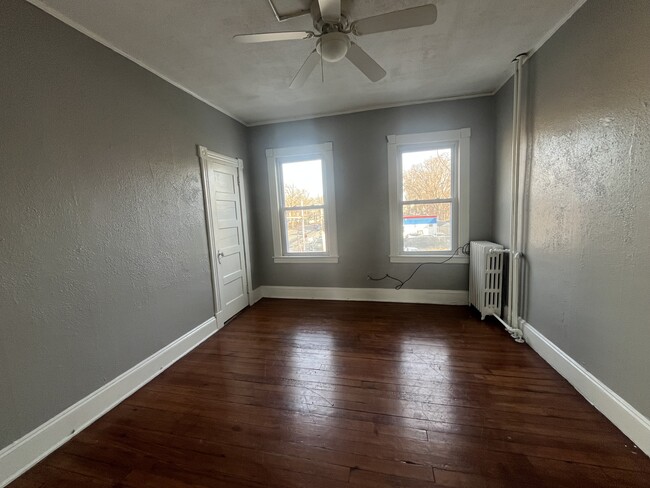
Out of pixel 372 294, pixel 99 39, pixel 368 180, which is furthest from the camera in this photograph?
pixel 372 294

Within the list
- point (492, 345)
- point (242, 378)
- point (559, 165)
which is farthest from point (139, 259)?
point (559, 165)

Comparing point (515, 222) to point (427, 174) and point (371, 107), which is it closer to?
point (427, 174)

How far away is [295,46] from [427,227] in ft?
8.33

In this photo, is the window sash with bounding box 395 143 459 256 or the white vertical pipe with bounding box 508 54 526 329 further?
the window sash with bounding box 395 143 459 256

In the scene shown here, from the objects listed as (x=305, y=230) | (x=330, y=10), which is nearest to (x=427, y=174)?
(x=305, y=230)

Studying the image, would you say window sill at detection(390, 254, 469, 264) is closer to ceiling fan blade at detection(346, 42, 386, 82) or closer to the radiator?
the radiator

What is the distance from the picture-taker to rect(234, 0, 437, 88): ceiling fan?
4.68 ft

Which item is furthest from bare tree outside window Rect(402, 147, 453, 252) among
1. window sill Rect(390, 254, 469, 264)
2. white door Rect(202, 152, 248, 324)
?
white door Rect(202, 152, 248, 324)

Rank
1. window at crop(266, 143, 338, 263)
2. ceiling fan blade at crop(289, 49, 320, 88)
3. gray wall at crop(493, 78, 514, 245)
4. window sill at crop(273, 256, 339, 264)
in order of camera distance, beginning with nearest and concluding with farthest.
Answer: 1. ceiling fan blade at crop(289, 49, 320, 88)
2. gray wall at crop(493, 78, 514, 245)
3. window at crop(266, 143, 338, 263)
4. window sill at crop(273, 256, 339, 264)

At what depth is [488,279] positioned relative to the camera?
9.51 feet

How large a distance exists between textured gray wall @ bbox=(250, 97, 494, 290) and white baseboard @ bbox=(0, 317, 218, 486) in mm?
1920

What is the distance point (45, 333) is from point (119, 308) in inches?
17.5

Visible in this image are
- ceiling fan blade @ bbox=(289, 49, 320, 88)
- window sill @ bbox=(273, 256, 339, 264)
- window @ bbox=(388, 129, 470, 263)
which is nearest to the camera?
ceiling fan blade @ bbox=(289, 49, 320, 88)

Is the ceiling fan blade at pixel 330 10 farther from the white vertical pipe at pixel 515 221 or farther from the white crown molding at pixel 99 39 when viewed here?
the white vertical pipe at pixel 515 221
